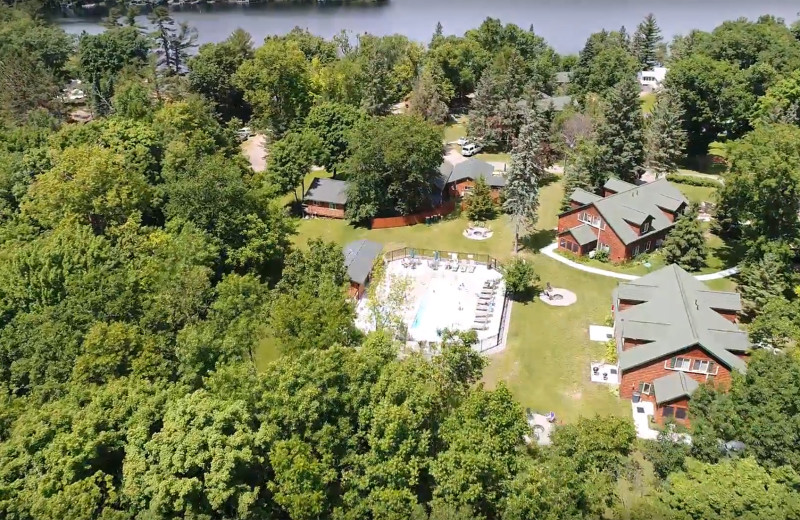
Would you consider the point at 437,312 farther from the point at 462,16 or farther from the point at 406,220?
the point at 462,16

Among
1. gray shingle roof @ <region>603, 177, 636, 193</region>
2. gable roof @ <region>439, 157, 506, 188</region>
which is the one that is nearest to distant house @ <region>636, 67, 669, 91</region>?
gable roof @ <region>439, 157, 506, 188</region>

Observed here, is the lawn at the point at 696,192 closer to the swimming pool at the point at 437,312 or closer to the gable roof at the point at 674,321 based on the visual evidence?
the gable roof at the point at 674,321

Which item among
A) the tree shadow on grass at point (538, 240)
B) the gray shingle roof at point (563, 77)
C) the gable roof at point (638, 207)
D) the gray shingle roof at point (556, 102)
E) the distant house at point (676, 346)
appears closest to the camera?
the distant house at point (676, 346)

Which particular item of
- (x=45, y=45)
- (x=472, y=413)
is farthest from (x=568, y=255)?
(x=45, y=45)

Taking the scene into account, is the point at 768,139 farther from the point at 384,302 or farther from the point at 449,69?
the point at 449,69

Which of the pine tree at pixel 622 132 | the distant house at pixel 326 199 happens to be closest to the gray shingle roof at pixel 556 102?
the pine tree at pixel 622 132

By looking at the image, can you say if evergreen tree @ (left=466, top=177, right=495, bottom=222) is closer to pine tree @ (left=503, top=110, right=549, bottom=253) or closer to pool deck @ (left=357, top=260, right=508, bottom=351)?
pine tree @ (left=503, top=110, right=549, bottom=253)

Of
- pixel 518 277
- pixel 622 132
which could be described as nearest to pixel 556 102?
pixel 622 132
